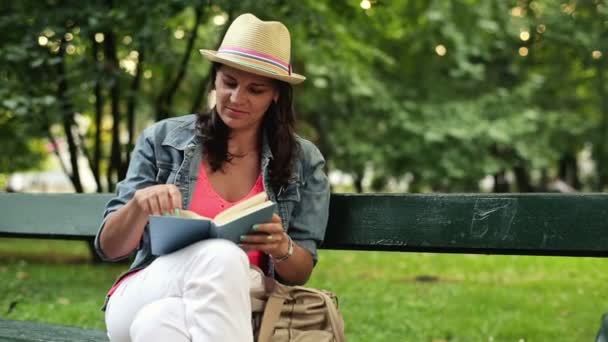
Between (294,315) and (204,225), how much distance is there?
1.53 feet

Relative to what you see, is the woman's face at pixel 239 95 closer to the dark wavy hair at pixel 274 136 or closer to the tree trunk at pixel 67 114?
the dark wavy hair at pixel 274 136

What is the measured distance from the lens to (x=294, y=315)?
8.41 ft

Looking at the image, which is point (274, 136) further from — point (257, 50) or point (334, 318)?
point (334, 318)

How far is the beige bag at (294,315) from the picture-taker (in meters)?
2.50

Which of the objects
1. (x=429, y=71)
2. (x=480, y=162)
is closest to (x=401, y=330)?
(x=480, y=162)

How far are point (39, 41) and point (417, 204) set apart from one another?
4448 mm

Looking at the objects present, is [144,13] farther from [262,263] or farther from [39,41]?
[262,263]

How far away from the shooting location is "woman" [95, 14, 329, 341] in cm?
242

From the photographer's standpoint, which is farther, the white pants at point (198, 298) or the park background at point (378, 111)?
the park background at point (378, 111)

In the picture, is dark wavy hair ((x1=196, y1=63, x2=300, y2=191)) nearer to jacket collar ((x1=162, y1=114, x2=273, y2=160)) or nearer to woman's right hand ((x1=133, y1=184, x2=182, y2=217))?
Answer: jacket collar ((x1=162, y1=114, x2=273, y2=160))

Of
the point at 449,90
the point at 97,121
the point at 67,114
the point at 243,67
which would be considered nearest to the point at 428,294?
the point at 67,114

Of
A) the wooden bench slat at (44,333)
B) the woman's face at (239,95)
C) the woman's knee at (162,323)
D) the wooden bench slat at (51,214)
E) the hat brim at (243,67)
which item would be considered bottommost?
the wooden bench slat at (44,333)

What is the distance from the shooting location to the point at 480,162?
14.9 metres

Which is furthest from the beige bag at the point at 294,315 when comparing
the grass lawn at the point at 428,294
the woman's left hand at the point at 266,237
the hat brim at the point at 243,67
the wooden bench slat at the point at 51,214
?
the grass lawn at the point at 428,294
